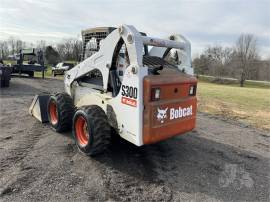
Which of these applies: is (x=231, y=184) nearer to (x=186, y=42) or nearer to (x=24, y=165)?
(x=186, y=42)

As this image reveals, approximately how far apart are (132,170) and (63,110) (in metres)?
2.17

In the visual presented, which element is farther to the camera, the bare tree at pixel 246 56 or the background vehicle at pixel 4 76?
the bare tree at pixel 246 56

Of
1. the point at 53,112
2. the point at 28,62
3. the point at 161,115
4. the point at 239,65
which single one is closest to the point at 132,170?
the point at 161,115

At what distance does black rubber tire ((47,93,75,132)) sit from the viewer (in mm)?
5570

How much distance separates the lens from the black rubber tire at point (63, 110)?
18.3 ft

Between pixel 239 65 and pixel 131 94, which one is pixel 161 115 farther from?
pixel 239 65

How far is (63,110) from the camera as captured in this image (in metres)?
5.56

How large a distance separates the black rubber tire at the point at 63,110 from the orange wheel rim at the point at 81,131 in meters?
0.84

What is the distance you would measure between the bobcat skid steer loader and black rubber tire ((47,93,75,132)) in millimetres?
20

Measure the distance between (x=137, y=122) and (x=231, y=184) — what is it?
1.63m

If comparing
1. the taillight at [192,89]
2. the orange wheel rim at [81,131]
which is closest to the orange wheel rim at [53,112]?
the orange wheel rim at [81,131]

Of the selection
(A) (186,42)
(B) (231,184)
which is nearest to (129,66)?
(A) (186,42)

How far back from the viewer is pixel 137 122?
395 centimetres

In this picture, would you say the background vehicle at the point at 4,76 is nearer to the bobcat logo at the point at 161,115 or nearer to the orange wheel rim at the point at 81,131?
the orange wheel rim at the point at 81,131
